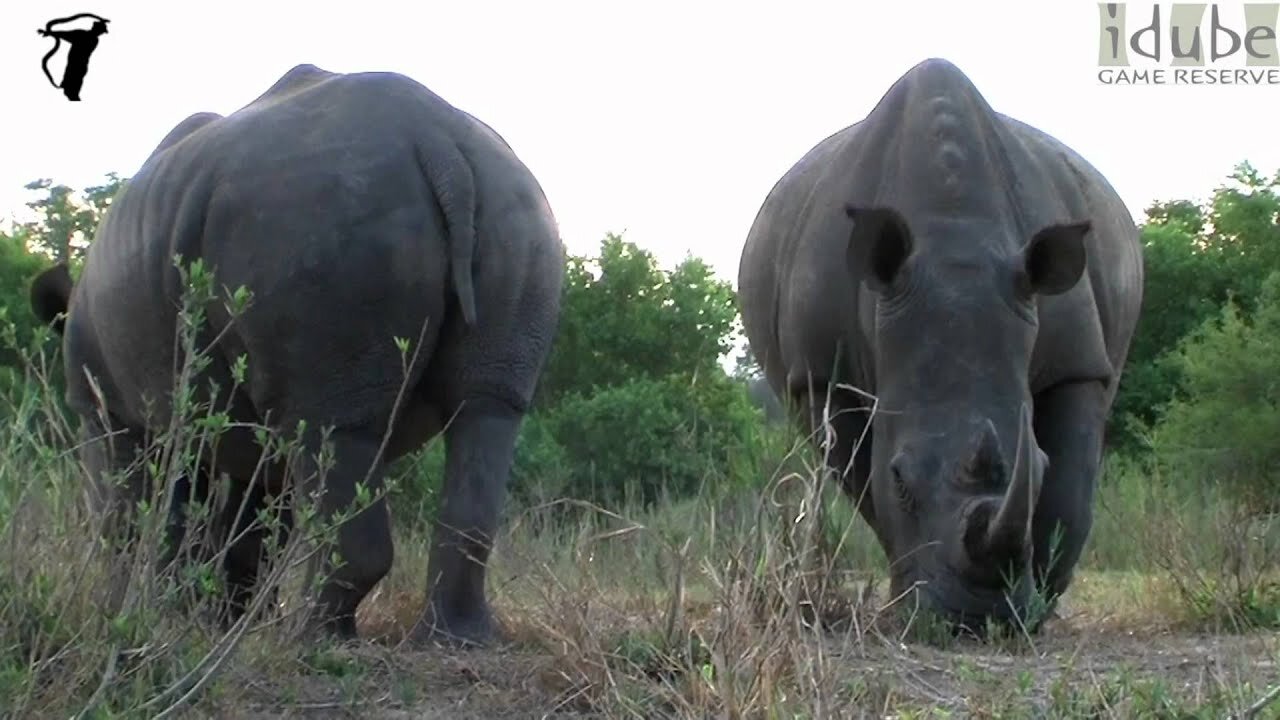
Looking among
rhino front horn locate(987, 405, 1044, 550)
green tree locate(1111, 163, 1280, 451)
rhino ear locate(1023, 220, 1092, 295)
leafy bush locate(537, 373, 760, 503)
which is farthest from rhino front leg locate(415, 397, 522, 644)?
green tree locate(1111, 163, 1280, 451)

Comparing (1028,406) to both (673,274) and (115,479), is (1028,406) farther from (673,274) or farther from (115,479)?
(673,274)

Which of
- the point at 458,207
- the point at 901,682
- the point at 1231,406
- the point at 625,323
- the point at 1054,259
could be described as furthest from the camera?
the point at 625,323

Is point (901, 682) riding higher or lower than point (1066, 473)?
lower

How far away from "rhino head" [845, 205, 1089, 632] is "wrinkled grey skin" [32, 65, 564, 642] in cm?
119

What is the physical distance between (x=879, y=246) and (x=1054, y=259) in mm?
603

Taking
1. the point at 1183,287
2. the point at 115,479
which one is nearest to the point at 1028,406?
the point at 115,479

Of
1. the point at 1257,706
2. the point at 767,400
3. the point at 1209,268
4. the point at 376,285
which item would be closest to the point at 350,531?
the point at 376,285

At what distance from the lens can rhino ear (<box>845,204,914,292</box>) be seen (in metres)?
7.23

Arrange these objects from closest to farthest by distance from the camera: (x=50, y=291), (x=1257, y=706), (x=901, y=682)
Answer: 1. (x=1257, y=706)
2. (x=901, y=682)
3. (x=50, y=291)

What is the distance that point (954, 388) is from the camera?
6.98m

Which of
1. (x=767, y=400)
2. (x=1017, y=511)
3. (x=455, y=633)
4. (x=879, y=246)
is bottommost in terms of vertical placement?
(x=455, y=633)

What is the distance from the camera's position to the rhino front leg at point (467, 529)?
21.8 ft

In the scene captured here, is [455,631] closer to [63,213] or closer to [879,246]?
[879,246]

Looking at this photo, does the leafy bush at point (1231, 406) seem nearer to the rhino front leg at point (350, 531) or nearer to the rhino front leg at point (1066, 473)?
the rhino front leg at point (1066, 473)
